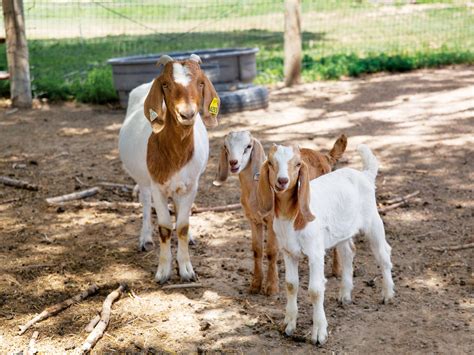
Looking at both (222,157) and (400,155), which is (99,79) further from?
(222,157)

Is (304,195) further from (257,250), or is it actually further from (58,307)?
(58,307)

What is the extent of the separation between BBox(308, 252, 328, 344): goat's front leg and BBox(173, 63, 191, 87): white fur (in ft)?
4.13

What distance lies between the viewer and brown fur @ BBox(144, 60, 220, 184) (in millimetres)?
4484

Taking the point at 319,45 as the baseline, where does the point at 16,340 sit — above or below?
below

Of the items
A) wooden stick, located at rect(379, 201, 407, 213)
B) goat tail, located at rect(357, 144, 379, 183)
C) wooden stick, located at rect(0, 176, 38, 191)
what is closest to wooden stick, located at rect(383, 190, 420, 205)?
wooden stick, located at rect(379, 201, 407, 213)

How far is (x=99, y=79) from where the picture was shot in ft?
36.3

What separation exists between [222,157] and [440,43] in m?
9.93

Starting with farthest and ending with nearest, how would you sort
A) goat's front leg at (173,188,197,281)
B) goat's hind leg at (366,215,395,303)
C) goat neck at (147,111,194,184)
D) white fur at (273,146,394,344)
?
goat's front leg at (173,188,197,281) < goat neck at (147,111,194,184) < goat's hind leg at (366,215,395,303) < white fur at (273,146,394,344)

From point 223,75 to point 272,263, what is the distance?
233 inches

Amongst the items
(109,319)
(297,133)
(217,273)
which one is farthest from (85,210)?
(297,133)

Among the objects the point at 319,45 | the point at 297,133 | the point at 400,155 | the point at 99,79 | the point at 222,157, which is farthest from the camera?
the point at 319,45

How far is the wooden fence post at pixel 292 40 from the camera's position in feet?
36.9

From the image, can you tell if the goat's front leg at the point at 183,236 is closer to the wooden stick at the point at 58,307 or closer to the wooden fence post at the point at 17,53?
the wooden stick at the point at 58,307

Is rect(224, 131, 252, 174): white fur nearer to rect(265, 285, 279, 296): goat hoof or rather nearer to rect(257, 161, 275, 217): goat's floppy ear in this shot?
rect(257, 161, 275, 217): goat's floppy ear
